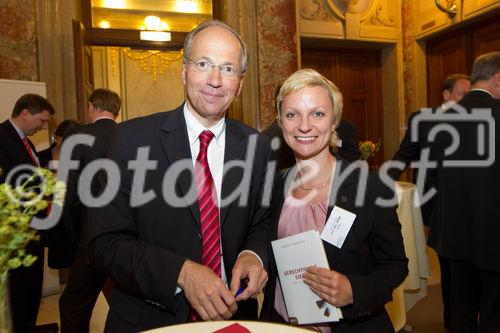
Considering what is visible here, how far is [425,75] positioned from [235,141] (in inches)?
251

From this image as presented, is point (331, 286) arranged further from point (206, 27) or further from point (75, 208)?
point (75, 208)

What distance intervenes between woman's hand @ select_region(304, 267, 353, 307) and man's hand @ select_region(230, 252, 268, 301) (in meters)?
0.17

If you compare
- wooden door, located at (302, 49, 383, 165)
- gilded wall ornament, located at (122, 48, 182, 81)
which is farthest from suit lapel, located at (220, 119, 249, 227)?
gilded wall ornament, located at (122, 48, 182, 81)

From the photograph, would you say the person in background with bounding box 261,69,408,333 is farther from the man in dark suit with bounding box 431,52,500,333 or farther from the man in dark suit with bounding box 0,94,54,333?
the man in dark suit with bounding box 0,94,54,333

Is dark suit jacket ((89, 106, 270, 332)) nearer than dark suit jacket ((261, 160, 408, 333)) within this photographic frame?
Yes

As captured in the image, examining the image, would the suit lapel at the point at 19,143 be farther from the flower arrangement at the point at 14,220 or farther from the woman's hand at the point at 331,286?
the flower arrangement at the point at 14,220

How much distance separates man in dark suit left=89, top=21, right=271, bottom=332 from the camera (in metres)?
1.31

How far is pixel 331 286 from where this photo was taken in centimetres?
141

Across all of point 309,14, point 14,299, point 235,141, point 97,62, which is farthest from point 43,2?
point 97,62

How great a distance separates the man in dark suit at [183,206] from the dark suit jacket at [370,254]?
0.30 metres

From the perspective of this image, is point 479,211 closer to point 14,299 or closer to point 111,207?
point 111,207

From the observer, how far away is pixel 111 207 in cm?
138

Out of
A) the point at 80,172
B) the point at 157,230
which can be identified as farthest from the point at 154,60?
the point at 157,230

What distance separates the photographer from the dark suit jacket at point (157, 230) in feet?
4.20
